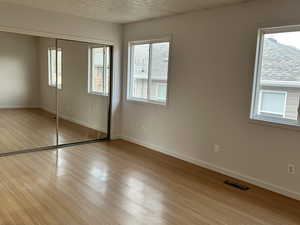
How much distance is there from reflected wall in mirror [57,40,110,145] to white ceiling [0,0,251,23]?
0.69 meters

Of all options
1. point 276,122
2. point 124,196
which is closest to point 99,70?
point 124,196

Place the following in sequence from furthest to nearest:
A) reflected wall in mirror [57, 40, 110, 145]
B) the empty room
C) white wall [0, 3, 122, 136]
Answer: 1. reflected wall in mirror [57, 40, 110, 145]
2. white wall [0, 3, 122, 136]
3. the empty room

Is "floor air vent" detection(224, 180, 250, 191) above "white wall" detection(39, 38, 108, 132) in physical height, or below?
below

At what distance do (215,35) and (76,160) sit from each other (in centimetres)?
294

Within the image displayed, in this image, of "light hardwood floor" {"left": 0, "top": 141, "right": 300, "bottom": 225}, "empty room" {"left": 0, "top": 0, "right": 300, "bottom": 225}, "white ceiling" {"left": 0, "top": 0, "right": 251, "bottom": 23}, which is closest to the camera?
"light hardwood floor" {"left": 0, "top": 141, "right": 300, "bottom": 225}

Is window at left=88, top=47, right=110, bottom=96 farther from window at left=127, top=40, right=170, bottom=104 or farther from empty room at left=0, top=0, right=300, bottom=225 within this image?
window at left=127, top=40, right=170, bottom=104

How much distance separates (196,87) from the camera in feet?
13.6

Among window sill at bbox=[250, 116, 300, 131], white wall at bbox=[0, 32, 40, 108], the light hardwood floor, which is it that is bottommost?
the light hardwood floor

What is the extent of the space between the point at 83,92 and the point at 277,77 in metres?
3.46

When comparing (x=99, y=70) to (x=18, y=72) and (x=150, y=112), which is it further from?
(x=18, y=72)

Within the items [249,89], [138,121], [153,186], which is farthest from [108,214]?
[138,121]

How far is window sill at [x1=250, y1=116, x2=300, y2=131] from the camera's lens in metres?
3.08

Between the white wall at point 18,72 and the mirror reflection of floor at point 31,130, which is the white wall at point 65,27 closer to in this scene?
the white wall at point 18,72

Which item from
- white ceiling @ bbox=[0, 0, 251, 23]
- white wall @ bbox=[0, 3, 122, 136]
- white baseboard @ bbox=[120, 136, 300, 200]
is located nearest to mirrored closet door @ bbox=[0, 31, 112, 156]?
white wall @ bbox=[0, 3, 122, 136]
